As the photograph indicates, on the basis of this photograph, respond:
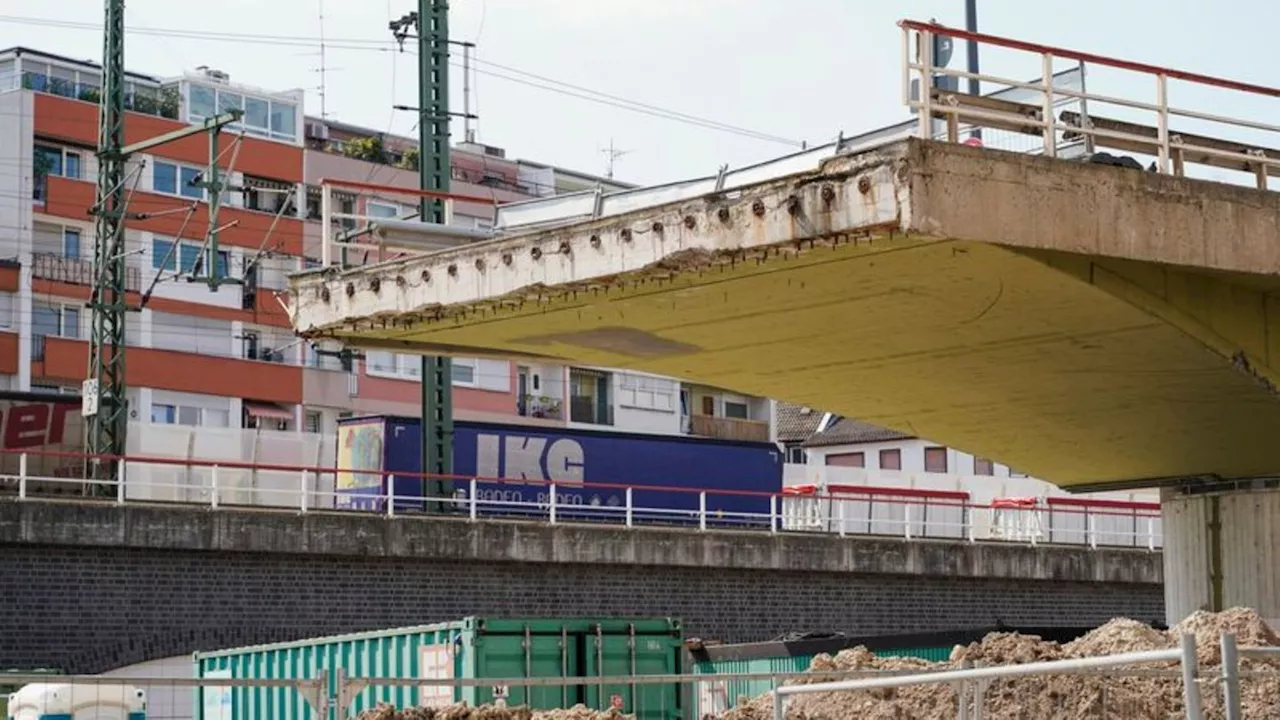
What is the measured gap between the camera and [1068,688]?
51.3 feet

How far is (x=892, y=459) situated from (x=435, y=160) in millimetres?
46513

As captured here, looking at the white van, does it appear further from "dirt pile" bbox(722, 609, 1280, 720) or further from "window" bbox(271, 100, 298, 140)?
"window" bbox(271, 100, 298, 140)

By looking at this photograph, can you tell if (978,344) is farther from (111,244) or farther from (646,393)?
(646,393)

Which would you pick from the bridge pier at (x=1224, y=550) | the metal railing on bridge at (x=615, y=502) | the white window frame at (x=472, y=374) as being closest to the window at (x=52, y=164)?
the white window frame at (x=472, y=374)

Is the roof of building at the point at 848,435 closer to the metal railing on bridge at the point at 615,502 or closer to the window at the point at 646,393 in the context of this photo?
the window at the point at 646,393

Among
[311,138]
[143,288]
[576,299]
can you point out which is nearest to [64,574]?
[576,299]

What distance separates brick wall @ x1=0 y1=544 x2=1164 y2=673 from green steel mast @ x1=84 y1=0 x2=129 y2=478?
7368 millimetres

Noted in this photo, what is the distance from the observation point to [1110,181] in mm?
19188

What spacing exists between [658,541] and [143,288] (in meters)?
33.0

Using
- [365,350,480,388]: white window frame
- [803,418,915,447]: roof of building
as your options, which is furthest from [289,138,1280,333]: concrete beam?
[803,418,915,447]: roof of building

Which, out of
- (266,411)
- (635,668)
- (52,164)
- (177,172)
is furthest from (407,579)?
(177,172)

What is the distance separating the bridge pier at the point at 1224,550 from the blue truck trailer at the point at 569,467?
1757cm

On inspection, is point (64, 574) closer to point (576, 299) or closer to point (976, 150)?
point (576, 299)

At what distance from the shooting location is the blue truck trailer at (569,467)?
44.6 m
